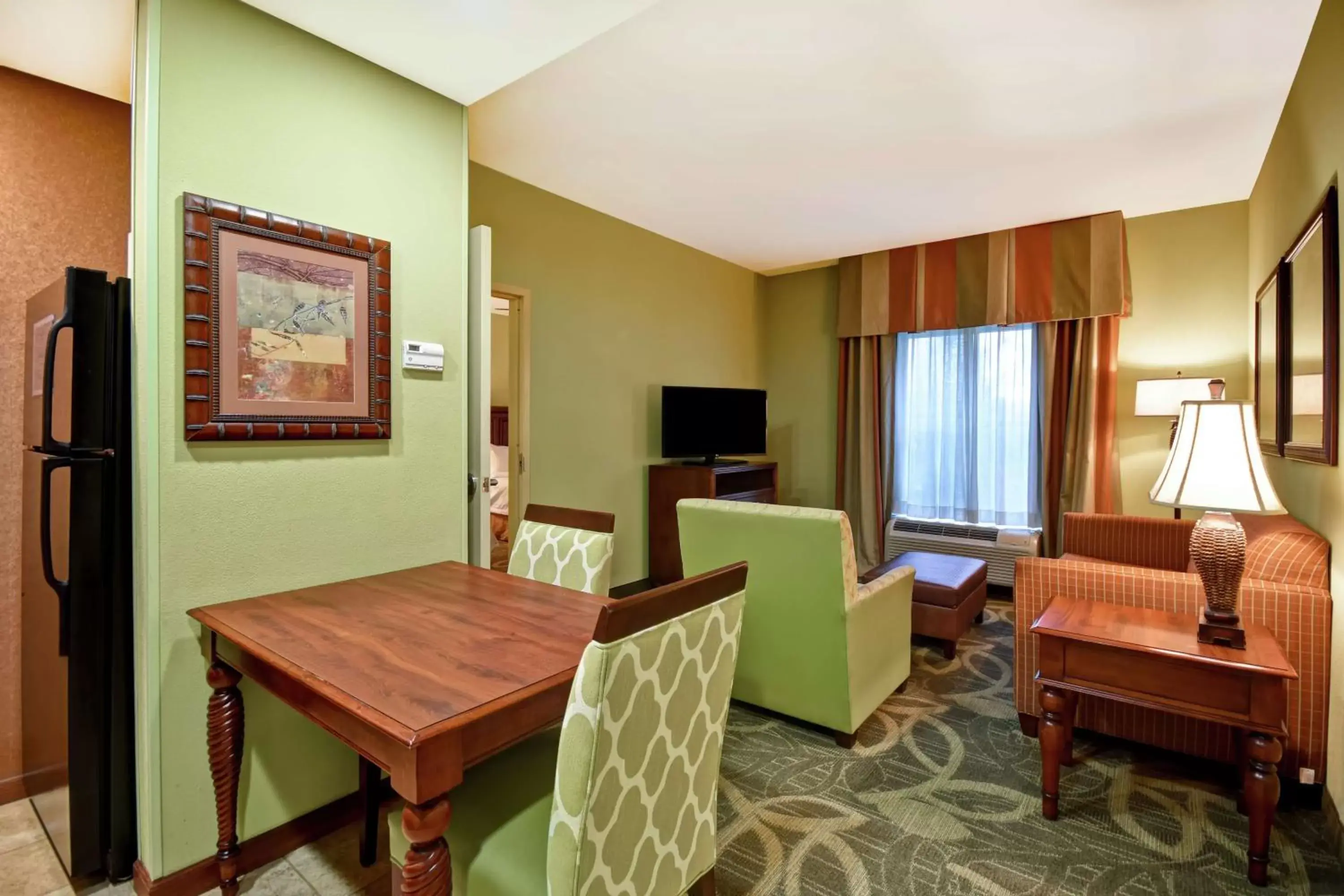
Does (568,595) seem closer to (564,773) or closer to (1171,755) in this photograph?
(564,773)

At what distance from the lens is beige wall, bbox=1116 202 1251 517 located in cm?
404

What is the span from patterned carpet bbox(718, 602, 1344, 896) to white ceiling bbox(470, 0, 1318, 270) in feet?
8.90

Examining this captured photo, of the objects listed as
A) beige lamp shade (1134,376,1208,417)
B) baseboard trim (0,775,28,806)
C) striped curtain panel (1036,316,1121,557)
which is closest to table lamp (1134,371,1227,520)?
beige lamp shade (1134,376,1208,417)

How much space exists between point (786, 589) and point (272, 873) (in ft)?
6.14

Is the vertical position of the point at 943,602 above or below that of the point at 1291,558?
below

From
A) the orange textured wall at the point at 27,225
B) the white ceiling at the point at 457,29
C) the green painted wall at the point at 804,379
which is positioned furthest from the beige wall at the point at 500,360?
the white ceiling at the point at 457,29

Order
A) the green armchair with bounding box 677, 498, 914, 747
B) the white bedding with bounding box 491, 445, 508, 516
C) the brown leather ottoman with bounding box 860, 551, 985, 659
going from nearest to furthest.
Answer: the green armchair with bounding box 677, 498, 914, 747, the brown leather ottoman with bounding box 860, 551, 985, 659, the white bedding with bounding box 491, 445, 508, 516

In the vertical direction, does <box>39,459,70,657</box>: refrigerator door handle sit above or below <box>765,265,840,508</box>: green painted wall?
below

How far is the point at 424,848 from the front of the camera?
3.44ft

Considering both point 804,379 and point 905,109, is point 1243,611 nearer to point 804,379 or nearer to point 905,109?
point 905,109

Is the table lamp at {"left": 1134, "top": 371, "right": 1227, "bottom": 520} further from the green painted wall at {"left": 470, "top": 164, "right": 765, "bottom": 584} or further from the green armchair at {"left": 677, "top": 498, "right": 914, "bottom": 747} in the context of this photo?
the green painted wall at {"left": 470, "top": 164, "right": 765, "bottom": 584}

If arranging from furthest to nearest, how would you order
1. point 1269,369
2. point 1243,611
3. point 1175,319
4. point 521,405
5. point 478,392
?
1. point 1175,319
2. point 521,405
3. point 1269,369
4. point 478,392
5. point 1243,611

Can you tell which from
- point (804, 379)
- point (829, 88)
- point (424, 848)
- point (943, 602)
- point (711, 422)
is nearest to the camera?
point (424, 848)

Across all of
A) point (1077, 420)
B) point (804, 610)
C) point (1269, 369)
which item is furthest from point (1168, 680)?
point (1077, 420)
